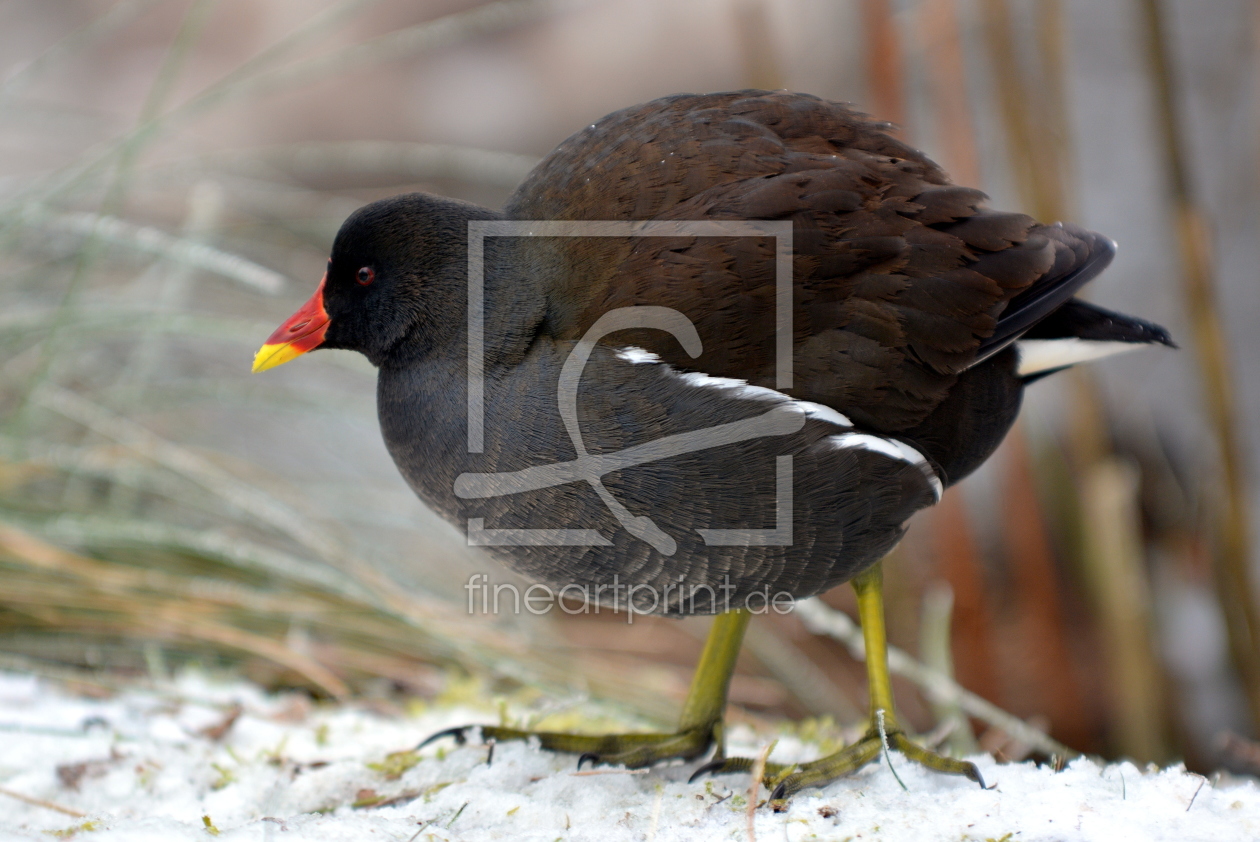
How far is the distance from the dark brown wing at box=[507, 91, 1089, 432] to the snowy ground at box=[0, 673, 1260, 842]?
515 mm

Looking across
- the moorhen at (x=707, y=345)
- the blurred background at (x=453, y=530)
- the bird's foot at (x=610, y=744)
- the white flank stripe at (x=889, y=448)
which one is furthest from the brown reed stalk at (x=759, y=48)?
the bird's foot at (x=610, y=744)

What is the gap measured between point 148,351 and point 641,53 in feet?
12.9

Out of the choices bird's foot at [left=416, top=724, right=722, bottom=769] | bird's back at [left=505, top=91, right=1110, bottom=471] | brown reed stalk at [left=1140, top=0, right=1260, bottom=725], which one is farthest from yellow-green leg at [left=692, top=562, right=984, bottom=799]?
brown reed stalk at [left=1140, top=0, right=1260, bottom=725]

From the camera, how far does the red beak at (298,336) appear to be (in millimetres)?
1606

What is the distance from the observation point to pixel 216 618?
2.07 meters

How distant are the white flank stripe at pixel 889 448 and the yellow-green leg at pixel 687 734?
0.42 meters

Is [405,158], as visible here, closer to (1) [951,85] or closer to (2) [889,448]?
(2) [889,448]

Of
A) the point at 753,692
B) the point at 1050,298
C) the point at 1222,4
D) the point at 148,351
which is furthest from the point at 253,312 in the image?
the point at 1222,4

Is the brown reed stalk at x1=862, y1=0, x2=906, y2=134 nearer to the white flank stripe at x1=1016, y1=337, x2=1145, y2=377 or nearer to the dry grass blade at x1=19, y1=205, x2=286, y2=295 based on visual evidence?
the white flank stripe at x1=1016, y1=337, x2=1145, y2=377

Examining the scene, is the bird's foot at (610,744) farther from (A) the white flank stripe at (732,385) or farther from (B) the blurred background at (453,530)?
(A) the white flank stripe at (732,385)

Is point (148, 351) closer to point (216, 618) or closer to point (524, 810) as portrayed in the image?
point (216, 618)

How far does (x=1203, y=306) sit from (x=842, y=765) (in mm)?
1512

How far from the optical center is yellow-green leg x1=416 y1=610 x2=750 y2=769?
5.40 feet

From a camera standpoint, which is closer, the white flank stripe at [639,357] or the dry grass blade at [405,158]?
the white flank stripe at [639,357]
